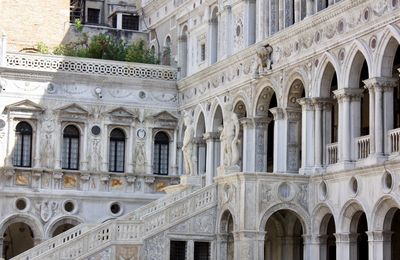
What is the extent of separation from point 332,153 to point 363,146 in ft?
6.05

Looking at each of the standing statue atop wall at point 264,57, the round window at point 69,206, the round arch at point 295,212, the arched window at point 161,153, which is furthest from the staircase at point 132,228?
the arched window at point 161,153

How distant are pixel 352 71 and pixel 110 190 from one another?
44.7 feet

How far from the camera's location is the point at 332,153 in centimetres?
2966

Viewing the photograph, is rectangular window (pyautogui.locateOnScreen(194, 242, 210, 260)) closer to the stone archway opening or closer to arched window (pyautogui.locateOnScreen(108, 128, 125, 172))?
arched window (pyautogui.locateOnScreen(108, 128, 125, 172))

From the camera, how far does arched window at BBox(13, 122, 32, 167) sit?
38500 mm

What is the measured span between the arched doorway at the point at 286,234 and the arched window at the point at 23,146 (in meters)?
10.4

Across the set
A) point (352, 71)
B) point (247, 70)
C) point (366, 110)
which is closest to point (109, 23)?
point (247, 70)

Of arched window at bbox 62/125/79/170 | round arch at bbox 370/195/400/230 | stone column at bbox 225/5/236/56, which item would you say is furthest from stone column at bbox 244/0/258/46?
round arch at bbox 370/195/400/230

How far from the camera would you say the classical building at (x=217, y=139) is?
28.0 m

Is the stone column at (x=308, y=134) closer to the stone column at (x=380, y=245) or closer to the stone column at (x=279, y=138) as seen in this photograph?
the stone column at (x=279, y=138)

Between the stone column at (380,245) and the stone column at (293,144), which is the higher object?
the stone column at (293,144)

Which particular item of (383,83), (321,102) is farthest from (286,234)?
(383,83)

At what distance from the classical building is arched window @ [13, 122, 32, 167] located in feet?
0.17

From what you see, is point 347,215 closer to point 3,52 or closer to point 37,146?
point 37,146
